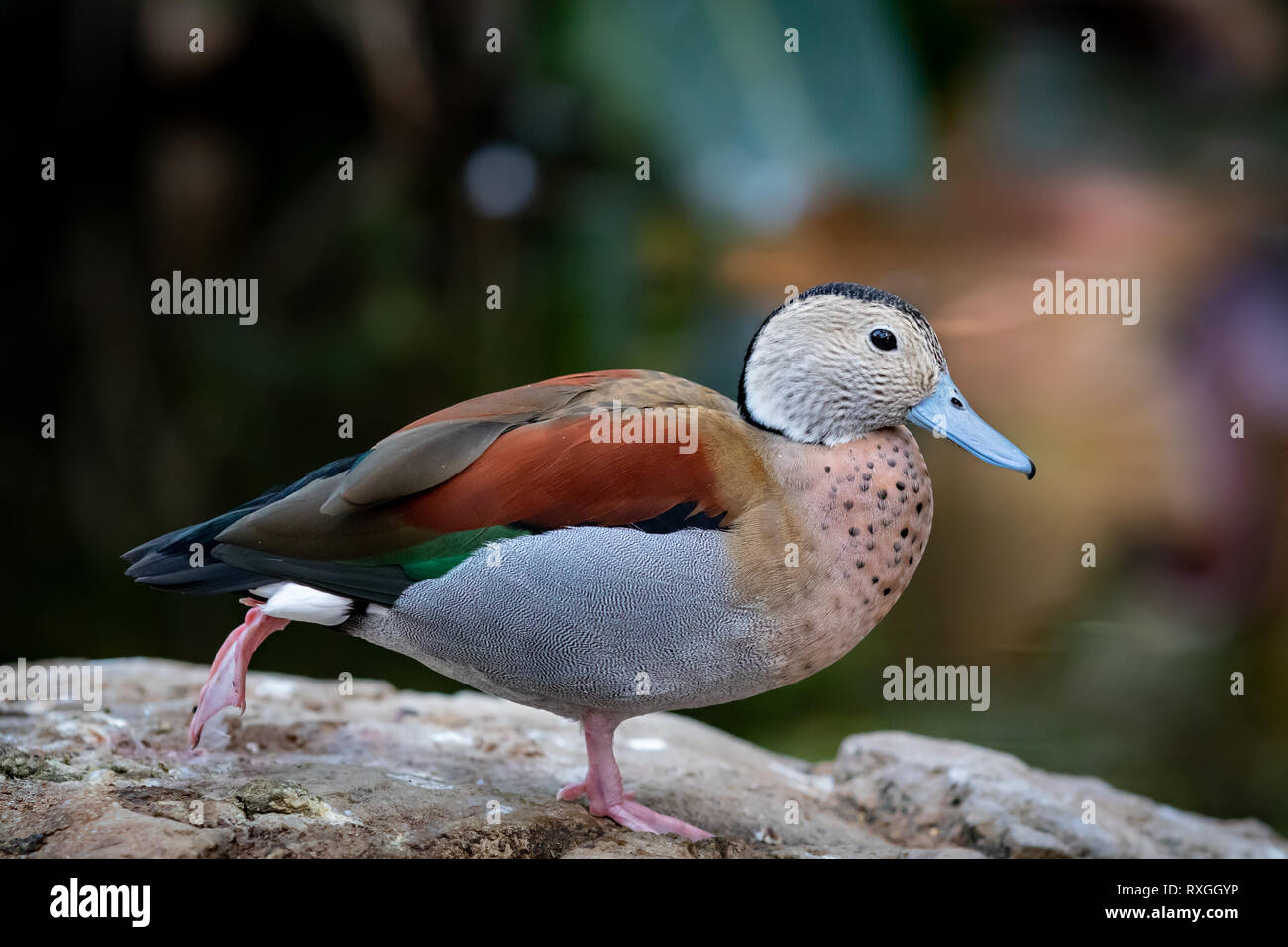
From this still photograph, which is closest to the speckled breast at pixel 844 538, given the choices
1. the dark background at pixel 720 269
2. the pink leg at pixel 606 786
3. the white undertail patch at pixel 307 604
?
the pink leg at pixel 606 786

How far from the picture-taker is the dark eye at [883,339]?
5.51 ft

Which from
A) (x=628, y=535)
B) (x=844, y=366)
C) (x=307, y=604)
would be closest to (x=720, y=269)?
(x=844, y=366)

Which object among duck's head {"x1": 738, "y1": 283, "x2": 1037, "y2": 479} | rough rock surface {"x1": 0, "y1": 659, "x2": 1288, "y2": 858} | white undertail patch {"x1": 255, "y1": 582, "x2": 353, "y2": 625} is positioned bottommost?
rough rock surface {"x1": 0, "y1": 659, "x2": 1288, "y2": 858}

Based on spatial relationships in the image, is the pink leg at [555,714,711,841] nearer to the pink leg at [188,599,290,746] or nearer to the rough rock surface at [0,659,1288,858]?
the rough rock surface at [0,659,1288,858]

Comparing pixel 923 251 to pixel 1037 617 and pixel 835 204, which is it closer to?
pixel 835 204

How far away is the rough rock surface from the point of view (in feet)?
4.91

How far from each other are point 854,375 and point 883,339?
6cm

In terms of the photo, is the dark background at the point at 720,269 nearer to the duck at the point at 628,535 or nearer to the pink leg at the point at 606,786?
the duck at the point at 628,535

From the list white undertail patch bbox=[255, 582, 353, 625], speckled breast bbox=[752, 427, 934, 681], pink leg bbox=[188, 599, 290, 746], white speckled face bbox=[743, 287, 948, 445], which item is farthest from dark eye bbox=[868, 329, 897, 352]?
pink leg bbox=[188, 599, 290, 746]

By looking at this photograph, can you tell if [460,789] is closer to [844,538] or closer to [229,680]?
[229,680]

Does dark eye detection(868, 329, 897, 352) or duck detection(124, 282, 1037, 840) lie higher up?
dark eye detection(868, 329, 897, 352)

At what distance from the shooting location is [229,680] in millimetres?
1756

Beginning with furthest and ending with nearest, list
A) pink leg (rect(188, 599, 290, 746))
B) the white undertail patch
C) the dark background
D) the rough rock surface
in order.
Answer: the dark background, pink leg (rect(188, 599, 290, 746)), the white undertail patch, the rough rock surface

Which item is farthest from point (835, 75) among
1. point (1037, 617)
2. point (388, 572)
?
point (388, 572)
